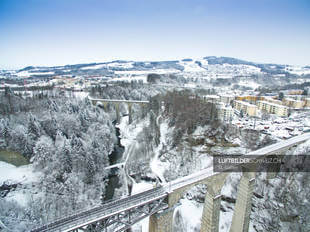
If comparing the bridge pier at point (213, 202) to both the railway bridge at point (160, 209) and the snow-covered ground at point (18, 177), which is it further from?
the snow-covered ground at point (18, 177)

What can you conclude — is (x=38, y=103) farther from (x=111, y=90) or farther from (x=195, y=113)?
(x=195, y=113)

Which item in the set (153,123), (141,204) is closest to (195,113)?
(153,123)

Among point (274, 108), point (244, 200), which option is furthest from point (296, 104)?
point (244, 200)

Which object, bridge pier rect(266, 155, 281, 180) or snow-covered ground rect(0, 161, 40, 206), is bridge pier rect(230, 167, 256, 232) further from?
snow-covered ground rect(0, 161, 40, 206)

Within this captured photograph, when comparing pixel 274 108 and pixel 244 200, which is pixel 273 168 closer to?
pixel 244 200

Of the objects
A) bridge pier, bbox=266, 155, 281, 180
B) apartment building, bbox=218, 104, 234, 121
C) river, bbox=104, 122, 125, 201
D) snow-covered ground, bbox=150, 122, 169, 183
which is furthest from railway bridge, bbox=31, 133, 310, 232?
apartment building, bbox=218, 104, 234, 121
